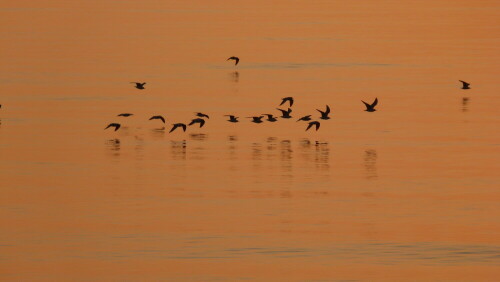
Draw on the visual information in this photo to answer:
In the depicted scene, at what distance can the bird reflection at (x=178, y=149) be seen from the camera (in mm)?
51469

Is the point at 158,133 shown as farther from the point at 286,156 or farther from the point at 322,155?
the point at 322,155

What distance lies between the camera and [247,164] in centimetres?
4984

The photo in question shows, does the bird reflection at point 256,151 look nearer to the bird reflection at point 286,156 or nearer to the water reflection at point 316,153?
the bird reflection at point 286,156

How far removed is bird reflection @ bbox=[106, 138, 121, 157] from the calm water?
0.18m

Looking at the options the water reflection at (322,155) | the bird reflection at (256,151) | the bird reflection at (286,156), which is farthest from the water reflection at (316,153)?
the bird reflection at (256,151)

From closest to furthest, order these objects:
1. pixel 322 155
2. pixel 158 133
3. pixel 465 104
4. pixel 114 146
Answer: pixel 322 155, pixel 114 146, pixel 158 133, pixel 465 104

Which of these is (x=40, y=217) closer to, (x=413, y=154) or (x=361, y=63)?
(x=413, y=154)

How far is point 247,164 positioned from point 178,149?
4.10 m

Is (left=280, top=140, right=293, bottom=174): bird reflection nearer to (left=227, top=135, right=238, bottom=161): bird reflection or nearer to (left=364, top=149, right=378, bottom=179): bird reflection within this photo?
(left=227, top=135, right=238, bottom=161): bird reflection

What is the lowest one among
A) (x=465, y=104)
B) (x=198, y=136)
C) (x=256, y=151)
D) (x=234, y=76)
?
(x=256, y=151)

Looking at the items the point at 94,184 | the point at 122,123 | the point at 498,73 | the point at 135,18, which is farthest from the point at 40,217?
the point at 135,18

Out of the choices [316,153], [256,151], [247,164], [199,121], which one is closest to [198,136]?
[199,121]

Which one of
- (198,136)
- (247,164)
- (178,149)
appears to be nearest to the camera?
(247,164)

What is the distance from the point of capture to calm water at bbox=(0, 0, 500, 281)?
120 feet
